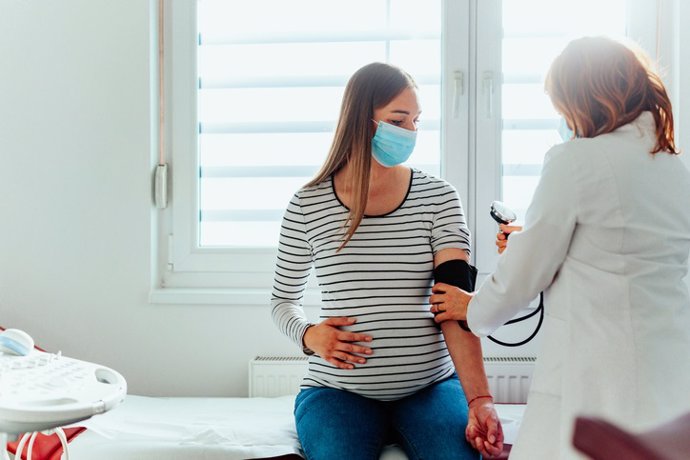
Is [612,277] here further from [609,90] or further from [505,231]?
[505,231]

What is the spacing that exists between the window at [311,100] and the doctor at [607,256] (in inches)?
37.1

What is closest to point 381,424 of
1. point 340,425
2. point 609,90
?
point 340,425

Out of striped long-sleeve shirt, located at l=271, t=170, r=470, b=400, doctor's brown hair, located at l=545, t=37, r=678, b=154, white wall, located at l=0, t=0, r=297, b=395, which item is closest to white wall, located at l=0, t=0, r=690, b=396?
white wall, located at l=0, t=0, r=297, b=395

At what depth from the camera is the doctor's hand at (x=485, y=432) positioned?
1508mm

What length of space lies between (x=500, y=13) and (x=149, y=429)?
1552 millimetres

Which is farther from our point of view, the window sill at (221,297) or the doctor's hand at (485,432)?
the window sill at (221,297)

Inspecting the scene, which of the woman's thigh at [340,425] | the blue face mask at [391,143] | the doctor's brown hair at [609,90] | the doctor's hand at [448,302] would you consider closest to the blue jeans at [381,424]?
the woman's thigh at [340,425]

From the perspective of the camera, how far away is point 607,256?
126 cm

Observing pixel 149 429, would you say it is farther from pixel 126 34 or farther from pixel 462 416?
pixel 126 34

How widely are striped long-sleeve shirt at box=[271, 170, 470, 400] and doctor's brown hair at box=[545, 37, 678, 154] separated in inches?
19.7

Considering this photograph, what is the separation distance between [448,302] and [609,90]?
1.86 feet

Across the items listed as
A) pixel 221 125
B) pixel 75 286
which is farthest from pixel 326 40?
pixel 75 286

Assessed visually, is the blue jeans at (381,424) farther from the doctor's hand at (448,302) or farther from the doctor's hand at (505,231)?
the doctor's hand at (505,231)

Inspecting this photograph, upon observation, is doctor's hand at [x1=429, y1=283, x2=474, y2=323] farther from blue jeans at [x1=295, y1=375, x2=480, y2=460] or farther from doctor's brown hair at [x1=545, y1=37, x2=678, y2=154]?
doctor's brown hair at [x1=545, y1=37, x2=678, y2=154]
